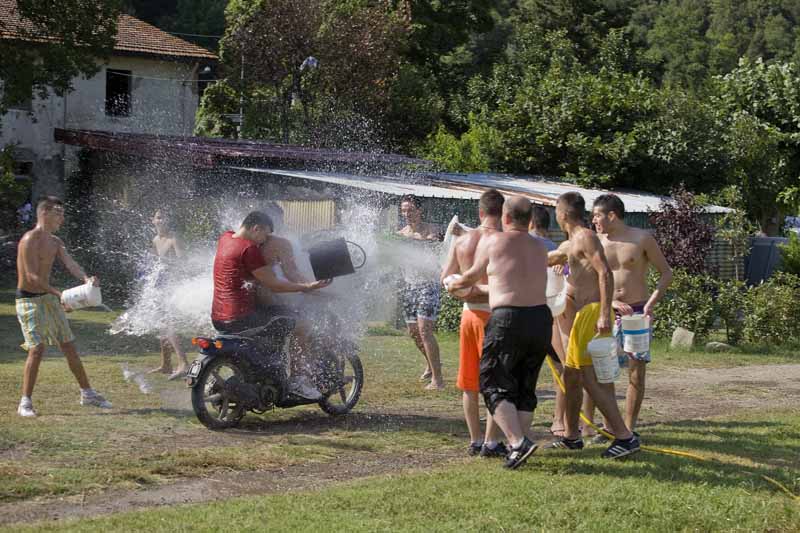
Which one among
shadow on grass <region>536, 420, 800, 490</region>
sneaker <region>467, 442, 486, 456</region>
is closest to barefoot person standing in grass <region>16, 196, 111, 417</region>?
sneaker <region>467, 442, 486, 456</region>

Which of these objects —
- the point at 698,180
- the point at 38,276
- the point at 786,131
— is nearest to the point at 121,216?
the point at 698,180

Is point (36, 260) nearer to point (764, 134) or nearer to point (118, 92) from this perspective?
point (764, 134)

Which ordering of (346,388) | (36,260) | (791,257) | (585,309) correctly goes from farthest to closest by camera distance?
1. (791,257)
2. (346,388)
3. (36,260)
4. (585,309)

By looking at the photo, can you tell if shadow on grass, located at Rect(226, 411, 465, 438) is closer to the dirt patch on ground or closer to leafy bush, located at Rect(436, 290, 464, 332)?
the dirt patch on ground

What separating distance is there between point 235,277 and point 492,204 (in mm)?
2304

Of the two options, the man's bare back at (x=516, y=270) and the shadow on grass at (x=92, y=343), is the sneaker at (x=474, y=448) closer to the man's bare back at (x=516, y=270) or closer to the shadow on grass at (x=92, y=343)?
the man's bare back at (x=516, y=270)

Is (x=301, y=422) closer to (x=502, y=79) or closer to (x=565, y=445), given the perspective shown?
(x=565, y=445)

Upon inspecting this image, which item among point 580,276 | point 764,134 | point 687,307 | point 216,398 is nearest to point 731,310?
point 687,307

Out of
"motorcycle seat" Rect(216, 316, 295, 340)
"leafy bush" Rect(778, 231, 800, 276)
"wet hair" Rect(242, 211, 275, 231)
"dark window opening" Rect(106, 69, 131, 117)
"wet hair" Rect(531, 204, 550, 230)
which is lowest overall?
"leafy bush" Rect(778, 231, 800, 276)

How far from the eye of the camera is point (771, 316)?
54.1 feet

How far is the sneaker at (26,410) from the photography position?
909cm

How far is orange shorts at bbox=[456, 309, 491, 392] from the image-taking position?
8.02 metres

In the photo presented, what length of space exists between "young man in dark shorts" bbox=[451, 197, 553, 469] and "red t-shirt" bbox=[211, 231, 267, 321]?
2.21 metres

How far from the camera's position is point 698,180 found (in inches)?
1017
